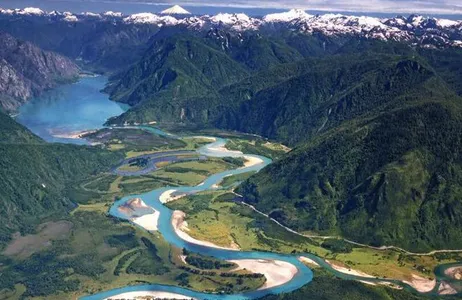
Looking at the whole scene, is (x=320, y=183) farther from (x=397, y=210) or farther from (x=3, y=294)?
(x=3, y=294)

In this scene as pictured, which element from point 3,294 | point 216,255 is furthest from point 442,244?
point 3,294

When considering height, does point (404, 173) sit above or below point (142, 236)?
above

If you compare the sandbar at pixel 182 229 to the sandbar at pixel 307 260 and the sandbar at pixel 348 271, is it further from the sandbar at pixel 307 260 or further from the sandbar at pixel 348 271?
the sandbar at pixel 348 271

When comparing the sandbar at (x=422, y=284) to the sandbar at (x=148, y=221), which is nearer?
the sandbar at (x=422, y=284)

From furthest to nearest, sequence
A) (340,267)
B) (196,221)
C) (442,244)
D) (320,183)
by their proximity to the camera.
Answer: (320,183) → (196,221) → (442,244) → (340,267)

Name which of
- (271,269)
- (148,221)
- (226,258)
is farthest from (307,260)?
(148,221)

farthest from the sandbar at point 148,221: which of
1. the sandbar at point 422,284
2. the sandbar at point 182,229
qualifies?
the sandbar at point 422,284

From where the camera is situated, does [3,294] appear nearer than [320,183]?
Yes

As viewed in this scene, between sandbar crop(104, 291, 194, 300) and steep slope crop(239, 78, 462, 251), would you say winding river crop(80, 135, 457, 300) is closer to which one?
sandbar crop(104, 291, 194, 300)

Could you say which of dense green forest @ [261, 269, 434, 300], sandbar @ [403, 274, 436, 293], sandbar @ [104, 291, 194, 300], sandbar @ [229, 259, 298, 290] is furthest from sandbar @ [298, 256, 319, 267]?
sandbar @ [104, 291, 194, 300]
